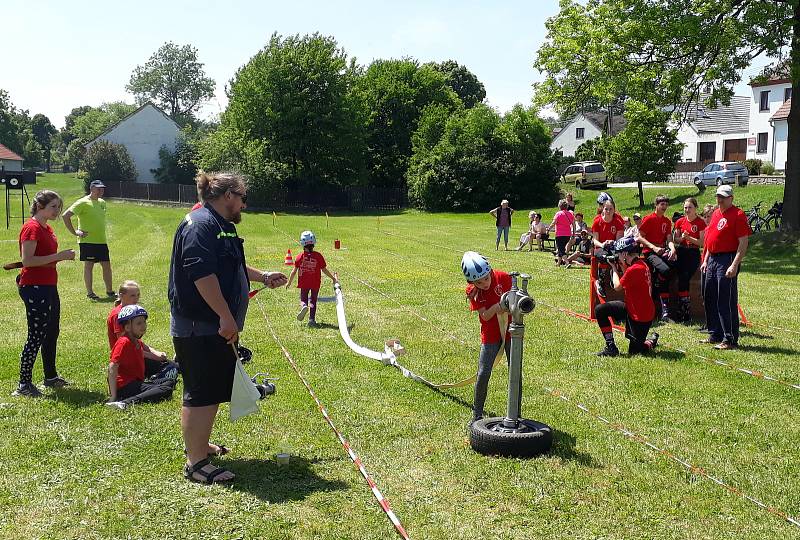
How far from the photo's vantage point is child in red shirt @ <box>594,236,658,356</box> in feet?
30.8

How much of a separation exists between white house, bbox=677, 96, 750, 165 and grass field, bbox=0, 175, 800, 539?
5942 cm

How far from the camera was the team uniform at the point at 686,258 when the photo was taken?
1173 cm

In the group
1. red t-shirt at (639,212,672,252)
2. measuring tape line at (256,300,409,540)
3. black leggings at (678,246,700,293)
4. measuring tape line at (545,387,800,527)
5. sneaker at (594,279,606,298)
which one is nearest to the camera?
measuring tape line at (256,300,409,540)

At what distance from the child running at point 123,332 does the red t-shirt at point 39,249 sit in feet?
2.12

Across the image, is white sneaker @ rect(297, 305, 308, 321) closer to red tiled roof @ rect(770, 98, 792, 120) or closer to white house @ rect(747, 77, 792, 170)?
red tiled roof @ rect(770, 98, 792, 120)

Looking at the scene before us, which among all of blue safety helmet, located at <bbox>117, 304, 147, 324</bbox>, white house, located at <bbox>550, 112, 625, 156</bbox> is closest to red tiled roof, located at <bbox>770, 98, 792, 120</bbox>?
white house, located at <bbox>550, 112, 625, 156</bbox>

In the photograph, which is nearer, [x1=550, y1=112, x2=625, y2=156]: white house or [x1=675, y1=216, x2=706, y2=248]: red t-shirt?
[x1=675, y1=216, x2=706, y2=248]: red t-shirt

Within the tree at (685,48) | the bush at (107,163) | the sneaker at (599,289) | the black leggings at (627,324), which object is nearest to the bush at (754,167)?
the tree at (685,48)

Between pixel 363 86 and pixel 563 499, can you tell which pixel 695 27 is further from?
pixel 363 86

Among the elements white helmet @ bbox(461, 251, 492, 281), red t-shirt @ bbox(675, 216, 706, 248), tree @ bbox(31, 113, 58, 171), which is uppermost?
tree @ bbox(31, 113, 58, 171)

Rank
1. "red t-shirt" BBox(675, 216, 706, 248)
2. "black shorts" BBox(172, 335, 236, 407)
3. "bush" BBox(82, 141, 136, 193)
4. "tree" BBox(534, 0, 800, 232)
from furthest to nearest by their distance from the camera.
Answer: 1. "bush" BBox(82, 141, 136, 193)
2. "tree" BBox(534, 0, 800, 232)
3. "red t-shirt" BBox(675, 216, 706, 248)
4. "black shorts" BBox(172, 335, 236, 407)

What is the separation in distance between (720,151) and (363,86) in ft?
104

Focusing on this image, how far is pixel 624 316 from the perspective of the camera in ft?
31.3

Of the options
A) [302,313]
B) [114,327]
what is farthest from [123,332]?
[302,313]
